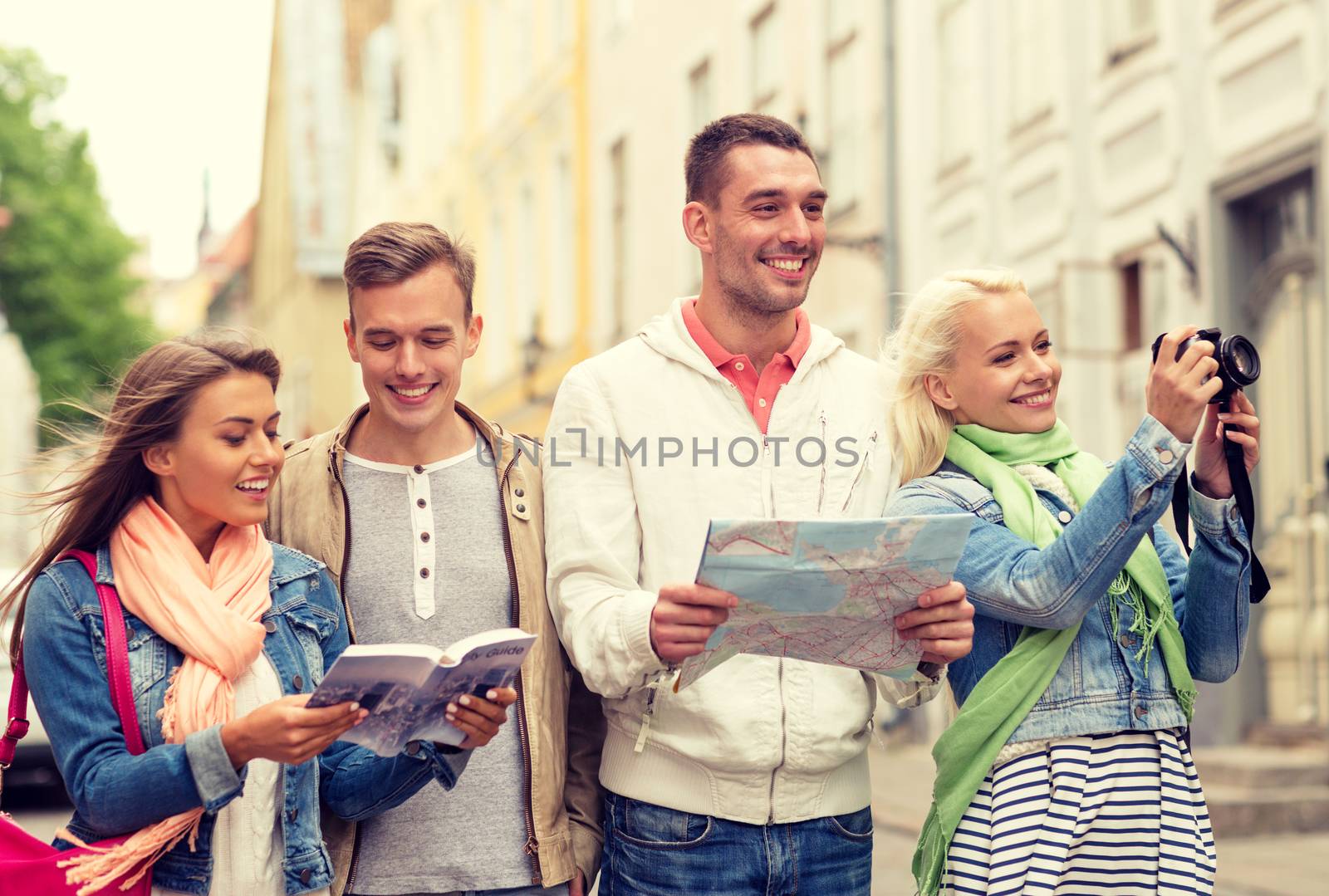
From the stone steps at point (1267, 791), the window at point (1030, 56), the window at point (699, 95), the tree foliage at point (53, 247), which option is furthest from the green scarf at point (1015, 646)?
the tree foliage at point (53, 247)

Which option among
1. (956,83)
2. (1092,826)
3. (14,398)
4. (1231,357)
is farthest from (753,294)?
(14,398)

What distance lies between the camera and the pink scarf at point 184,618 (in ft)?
9.81

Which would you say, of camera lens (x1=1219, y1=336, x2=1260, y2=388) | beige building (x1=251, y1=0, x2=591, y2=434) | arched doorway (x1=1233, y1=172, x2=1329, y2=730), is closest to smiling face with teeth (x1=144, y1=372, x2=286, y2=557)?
camera lens (x1=1219, y1=336, x2=1260, y2=388)

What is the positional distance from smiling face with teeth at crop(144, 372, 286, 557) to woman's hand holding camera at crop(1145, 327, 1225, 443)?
62.1 inches

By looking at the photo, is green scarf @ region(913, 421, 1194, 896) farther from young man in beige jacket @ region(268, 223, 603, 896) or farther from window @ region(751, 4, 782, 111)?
window @ region(751, 4, 782, 111)

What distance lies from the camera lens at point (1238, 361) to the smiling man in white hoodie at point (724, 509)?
0.71 meters

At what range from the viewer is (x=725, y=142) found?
3564mm

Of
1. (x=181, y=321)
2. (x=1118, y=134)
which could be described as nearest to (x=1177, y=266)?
(x=1118, y=134)

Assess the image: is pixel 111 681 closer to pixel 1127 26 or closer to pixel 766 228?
pixel 766 228

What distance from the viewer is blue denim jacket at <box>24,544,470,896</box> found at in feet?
9.59

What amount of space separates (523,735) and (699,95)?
17555 mm

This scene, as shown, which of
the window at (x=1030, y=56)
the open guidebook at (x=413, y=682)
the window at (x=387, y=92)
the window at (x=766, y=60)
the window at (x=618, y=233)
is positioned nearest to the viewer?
the open guidebook at (x=413, y=682)

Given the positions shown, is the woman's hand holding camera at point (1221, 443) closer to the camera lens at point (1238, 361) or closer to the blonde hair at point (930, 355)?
the camera lens at point (1238, 361)

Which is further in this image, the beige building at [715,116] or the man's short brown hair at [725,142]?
the beige building at [715,116]
